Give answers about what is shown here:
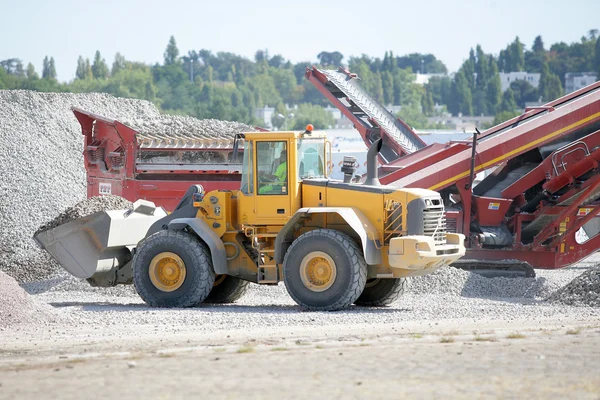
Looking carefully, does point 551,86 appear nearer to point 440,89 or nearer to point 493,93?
point 493,93

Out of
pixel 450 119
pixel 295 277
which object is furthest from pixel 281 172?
pixel 450 119

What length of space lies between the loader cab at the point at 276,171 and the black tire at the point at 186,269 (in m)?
0.76

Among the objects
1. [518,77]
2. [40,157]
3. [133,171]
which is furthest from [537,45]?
[133,171]

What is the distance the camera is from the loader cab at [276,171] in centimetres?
1288

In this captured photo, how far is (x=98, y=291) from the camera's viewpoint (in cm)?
1539

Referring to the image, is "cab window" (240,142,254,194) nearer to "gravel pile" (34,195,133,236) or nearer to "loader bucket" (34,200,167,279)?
"loader bucket" (34,200,167,279)

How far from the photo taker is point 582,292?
544 inches

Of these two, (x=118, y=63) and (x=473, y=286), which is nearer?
(x=473, y=286)

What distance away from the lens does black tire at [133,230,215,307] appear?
520 inches

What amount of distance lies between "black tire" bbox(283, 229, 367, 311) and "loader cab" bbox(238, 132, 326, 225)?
544mm

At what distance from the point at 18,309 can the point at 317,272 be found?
11.3 feet

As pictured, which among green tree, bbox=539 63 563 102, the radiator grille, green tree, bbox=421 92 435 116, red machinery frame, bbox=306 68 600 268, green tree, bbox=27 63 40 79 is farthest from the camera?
green tree, bbox=421 92 435 116

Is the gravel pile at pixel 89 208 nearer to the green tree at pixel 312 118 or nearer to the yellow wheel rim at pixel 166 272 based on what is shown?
the yellow wheel rim at pixel 166 272

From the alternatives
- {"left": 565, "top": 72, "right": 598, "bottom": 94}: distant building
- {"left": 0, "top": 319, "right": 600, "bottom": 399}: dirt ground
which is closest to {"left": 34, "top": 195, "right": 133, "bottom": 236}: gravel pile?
{"left": 0, "top": 319, "right": 600, "bottom": 399}: dirt ground
